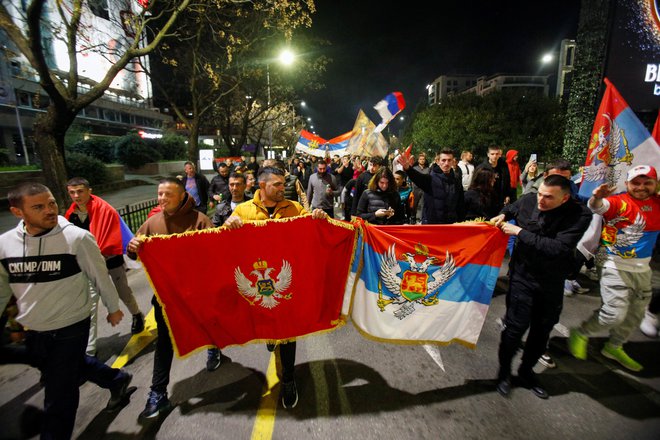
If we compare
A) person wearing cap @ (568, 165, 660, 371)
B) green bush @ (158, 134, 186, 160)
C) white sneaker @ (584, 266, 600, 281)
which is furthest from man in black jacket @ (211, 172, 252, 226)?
green bush @ (158, 134, 186, 160)

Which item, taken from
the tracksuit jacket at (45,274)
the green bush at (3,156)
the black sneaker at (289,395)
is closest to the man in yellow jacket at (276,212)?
the black sneaker at (289,395)

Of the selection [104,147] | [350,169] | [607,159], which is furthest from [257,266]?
[104,147]

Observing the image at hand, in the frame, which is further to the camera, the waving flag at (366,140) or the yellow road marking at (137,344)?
the waving flag at (366,140)

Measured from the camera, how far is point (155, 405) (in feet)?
9.27

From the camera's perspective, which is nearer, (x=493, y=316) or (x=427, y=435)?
(x=427, y=435)

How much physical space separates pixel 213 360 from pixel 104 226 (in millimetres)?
2055

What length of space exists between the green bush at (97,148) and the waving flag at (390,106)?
20029 millimetres

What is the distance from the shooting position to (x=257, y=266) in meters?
2.95

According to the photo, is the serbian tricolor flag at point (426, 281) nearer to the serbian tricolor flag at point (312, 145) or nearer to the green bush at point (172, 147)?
the serbian tricolor flag at point (312, 145)

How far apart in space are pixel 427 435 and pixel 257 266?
1.98 metres

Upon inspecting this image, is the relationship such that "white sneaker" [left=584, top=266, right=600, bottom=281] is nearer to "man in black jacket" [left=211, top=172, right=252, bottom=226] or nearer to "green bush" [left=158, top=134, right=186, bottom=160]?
"man in black jacket" [left=211, top=172, right=252, bottom=226]

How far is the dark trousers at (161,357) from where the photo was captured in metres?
2.87

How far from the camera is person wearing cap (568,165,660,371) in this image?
10.5 feet

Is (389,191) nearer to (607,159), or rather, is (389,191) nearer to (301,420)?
(607,159)
